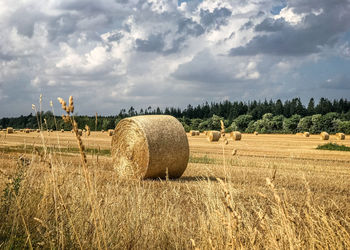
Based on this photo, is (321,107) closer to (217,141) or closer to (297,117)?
(297,117)

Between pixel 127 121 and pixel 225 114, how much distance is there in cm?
6661

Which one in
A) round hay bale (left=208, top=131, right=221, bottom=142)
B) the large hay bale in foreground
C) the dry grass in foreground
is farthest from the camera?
round hay bale (left=208, top=131, right=221, bottom=142)

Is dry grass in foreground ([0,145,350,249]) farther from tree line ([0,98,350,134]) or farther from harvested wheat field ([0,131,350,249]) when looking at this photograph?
tree line ([0,98,350,134])

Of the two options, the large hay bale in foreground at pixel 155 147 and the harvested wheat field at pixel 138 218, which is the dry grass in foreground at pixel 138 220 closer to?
the harvested wheat field at pixel 138 218

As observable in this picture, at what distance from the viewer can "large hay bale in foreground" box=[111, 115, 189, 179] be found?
11836 mm

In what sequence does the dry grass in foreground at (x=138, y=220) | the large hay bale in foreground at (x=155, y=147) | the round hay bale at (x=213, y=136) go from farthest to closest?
the round hay bale at (x=213, y=136) → the large hay bale in foreground at (x=155, y=147) → the dry grass in foreground at (x=138, y=220)

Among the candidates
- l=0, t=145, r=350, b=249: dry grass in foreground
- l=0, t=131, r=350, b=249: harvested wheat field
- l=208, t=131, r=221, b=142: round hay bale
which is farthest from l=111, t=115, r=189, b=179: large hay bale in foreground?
l=208, t=131, r=221, b=142: round hay bale

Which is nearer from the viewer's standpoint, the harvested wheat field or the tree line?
the harvested wheat field

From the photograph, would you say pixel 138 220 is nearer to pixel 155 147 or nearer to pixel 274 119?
pixel 155 147

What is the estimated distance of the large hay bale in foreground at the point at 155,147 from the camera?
1184 cm

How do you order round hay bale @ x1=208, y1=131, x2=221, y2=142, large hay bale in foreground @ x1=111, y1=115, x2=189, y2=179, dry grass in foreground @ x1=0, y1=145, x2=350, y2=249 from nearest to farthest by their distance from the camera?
dry grass in foreground @ x1=0, y1=145, x2=350, y2=249 → large hay bale in foreground @ x1=111, y1=115, x2=189, y2=179 → round hay bale @ x1=208, y1=131, x2=221, y2=142

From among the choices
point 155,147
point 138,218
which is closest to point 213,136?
point 155,147

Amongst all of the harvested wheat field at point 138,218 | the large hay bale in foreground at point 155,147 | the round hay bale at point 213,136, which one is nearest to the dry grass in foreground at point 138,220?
the harvested wheat field at point 138,218

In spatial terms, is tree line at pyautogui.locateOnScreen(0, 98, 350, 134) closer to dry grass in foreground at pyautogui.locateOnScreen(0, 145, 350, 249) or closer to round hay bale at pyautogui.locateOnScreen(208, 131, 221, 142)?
round hay bale at pyautogui.locateOnScreen(208, 131, 221, 142)
